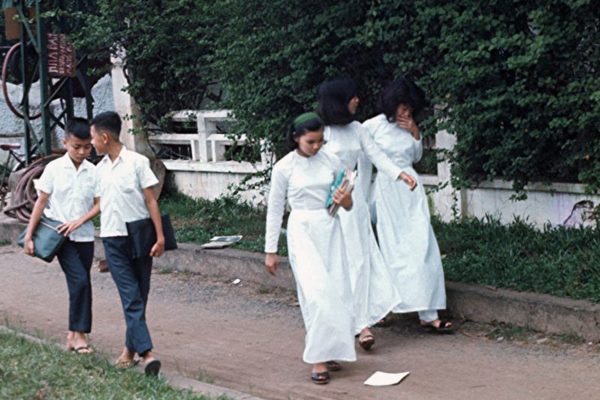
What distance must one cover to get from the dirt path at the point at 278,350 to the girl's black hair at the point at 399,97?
1570mm

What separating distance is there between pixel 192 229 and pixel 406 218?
14.1ft

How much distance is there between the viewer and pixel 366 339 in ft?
24.3

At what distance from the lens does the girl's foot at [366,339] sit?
24.3 feet

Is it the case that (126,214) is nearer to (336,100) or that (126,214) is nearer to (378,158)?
(336,100)

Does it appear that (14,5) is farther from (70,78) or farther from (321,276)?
(321,276)

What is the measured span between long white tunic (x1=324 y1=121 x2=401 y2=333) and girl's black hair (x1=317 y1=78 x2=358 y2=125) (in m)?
0.11

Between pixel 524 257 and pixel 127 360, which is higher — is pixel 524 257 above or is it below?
above

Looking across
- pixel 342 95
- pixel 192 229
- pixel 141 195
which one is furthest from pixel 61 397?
pixel 192 229

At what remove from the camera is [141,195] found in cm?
695

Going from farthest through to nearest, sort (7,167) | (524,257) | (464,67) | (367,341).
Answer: (7,167)
(464,67)
(524,257)
(367,341)

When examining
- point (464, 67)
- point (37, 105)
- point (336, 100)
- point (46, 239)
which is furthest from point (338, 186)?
point (37, 105)

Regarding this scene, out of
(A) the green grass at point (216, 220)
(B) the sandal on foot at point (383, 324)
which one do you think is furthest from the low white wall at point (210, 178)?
(B) the sandal on foot at point (383, 324)

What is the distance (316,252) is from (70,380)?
164 centimetres

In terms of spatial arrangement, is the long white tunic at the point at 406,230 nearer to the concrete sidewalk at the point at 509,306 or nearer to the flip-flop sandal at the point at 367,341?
the concrete sidewalk at the point at 509,306
